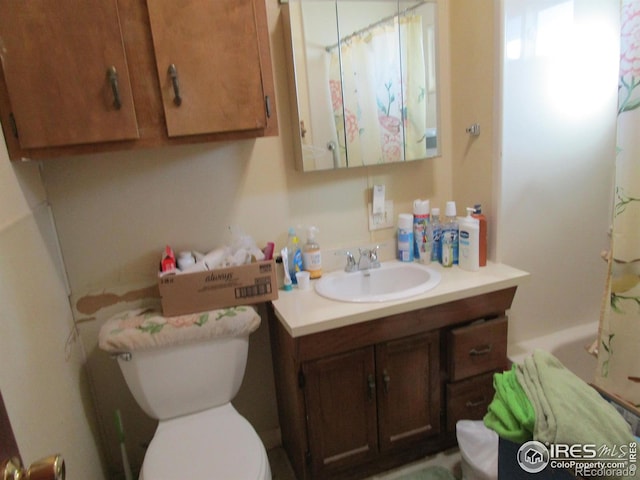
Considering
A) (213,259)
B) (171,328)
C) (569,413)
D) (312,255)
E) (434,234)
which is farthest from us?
(434,234)

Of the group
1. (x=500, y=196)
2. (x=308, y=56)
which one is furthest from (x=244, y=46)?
(x=500, y=196)

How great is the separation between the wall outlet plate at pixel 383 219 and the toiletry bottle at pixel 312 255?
10.9 inches

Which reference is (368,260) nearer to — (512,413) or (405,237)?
(405,237)

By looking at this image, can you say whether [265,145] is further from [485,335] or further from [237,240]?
[485,335]

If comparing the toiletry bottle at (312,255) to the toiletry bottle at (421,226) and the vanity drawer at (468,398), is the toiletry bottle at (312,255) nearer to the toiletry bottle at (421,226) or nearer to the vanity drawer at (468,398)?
the toiletry bottle at (421,226)

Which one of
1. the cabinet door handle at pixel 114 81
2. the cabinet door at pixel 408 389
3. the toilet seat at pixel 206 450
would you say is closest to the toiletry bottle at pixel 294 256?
the cabinet door at pixel 408 389

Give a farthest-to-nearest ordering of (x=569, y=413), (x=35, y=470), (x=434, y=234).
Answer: (x=434, y=234)
(x=569, y=413)
(x=35, y=470)

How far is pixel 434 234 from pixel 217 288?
3.12 feet

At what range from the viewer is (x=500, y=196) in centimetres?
165

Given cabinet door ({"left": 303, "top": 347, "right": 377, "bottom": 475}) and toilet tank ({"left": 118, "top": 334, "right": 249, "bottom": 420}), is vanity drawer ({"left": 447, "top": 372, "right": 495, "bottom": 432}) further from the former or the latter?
toilet tank ({"left": 118, "top": 334, "right": 249, "bottom": 420})

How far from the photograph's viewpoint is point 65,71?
1.12m

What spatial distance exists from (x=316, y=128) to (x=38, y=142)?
917 millimetres

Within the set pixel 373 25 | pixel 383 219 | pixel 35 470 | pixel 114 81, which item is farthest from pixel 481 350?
pixel 114 81

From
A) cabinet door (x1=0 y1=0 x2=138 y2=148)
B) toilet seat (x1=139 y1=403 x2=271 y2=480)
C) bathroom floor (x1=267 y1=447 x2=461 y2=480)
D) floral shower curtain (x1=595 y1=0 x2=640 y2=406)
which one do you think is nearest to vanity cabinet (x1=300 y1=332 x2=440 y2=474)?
bathroom floor (x1=267 y1=447 x2=461 y2=480)
